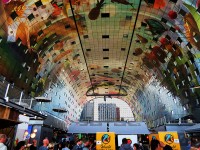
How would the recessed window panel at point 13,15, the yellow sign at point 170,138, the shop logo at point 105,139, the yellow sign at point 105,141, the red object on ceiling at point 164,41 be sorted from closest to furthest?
the yellow sign at point 105,141 < the shop logo at point 105,139 < the yellow sign at point 170,138 < the recessed window panel at point 13,15 < the red object on ceiling at point 164,41

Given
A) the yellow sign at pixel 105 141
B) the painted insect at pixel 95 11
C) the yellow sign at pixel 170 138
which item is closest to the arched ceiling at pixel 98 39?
the painted insect at pixel 95 11

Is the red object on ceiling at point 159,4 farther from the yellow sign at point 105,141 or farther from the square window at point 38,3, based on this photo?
the yellow sign at point 105,141

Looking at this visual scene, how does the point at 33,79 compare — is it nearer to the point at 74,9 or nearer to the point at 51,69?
the point at 51,69

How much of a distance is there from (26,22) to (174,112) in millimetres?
19392

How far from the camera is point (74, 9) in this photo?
→ 17203 millimetres

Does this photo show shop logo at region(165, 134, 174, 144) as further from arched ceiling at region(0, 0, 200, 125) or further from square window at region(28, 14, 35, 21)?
square window at region(28, 14, 35, 21)

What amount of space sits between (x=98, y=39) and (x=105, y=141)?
14.4m

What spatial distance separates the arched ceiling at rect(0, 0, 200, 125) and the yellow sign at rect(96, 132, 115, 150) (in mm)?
9579

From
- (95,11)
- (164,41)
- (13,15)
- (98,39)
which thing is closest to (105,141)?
(13,15)

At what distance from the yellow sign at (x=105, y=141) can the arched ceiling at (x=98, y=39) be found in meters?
9.58

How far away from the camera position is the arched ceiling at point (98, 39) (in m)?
15.5

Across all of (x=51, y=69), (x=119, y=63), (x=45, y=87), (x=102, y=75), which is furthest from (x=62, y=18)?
(x=102, y=75)

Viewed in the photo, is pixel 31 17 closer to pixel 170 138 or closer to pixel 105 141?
pixel 105 141

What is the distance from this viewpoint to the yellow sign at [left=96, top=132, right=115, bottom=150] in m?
10.5
